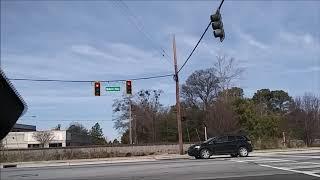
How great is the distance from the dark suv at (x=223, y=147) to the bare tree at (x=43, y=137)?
195 feet

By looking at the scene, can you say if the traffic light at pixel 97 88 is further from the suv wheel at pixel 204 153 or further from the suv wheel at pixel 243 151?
the suv wheel at pixel 243 151

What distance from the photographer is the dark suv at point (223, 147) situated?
32656 mm

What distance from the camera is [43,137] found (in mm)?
91812

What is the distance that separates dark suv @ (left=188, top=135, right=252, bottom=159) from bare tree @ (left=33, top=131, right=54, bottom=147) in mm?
59438

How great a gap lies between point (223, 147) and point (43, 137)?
6412cm

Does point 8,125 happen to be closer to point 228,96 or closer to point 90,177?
point 90,177

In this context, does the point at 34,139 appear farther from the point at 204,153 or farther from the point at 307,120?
the point at 204,153

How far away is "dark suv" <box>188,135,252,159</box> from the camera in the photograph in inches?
1286

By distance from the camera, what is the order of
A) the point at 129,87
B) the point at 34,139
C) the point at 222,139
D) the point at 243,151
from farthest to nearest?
1. the point at 34,139
2. the point at 129,87
3. the point at 222,139
4. the point at 243,151

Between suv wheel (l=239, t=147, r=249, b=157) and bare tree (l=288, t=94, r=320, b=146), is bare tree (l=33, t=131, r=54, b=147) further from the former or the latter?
suv wheel (l=239, t=147, r=249, b=157)

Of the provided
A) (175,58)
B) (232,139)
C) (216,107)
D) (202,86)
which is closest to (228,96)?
(216,107)

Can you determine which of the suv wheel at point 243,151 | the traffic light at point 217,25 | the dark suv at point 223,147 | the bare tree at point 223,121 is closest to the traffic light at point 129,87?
the dark suv at point 223,147

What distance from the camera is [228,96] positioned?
7081 centimetres

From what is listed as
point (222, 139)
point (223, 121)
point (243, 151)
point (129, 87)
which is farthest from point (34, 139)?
point (243, 151)
